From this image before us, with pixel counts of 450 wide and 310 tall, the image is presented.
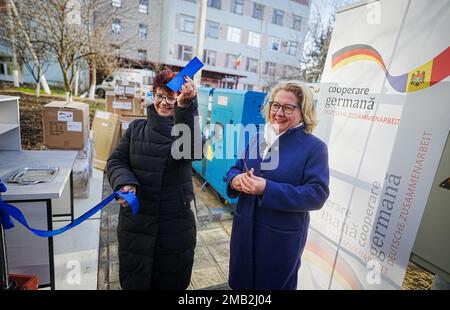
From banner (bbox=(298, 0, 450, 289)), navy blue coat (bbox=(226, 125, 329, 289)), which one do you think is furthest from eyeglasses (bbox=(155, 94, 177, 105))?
banner (bbox=(298, 0, 450, 289))

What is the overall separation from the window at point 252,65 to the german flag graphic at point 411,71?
64.5 feet

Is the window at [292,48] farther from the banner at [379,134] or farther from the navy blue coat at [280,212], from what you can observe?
the navy blue coat at [280,212]

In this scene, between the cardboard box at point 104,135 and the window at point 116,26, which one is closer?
the cardboard box at point 104,135

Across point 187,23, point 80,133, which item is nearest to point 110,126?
point 80,133

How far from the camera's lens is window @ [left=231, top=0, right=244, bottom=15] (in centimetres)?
1820

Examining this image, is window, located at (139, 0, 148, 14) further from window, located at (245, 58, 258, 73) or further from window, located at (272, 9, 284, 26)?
window, located at (272, 9, 284, 26)

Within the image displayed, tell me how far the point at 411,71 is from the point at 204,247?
2.43m

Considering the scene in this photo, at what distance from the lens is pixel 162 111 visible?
1.40 meters

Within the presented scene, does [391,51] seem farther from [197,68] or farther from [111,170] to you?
[111,170]

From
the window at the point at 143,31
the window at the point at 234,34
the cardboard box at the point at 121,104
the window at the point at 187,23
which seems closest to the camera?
the cardboard box at the point at 121,104

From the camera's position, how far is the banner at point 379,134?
1.33 m

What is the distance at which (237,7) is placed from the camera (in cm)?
1836

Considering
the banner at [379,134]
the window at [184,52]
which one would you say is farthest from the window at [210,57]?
the banner at [379,134]

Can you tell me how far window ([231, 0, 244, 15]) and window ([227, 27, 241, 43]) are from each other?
1.18m
